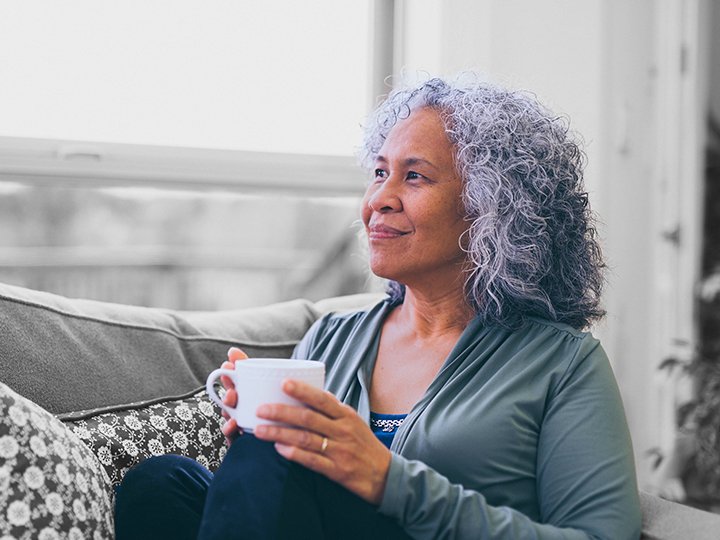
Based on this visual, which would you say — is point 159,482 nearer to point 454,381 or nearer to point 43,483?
point 43,483

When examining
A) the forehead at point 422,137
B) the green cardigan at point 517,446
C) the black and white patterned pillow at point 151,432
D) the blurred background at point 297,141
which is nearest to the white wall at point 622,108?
the blurred background at point 297,141

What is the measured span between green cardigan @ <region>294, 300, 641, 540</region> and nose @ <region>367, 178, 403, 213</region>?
261 mm

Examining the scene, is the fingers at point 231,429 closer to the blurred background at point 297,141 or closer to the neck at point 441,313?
the neck at point 441,313

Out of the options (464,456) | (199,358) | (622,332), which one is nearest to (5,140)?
(199,358)

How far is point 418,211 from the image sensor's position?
47.8 inches

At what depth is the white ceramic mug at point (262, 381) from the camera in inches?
31.3

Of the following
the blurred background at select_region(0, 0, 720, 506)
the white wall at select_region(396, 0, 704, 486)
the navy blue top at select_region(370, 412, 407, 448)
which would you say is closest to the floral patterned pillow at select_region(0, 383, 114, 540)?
the navy blue top at select_region(370, 412, 407, 448)

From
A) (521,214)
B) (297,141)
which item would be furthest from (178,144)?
(521,214)

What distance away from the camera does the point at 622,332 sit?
2.55 meters

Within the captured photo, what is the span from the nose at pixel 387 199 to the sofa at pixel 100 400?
0.47 meters

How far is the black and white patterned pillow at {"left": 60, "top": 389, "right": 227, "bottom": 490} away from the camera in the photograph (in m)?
1.09

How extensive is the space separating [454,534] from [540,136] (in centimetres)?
72

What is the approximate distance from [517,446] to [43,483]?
26.2 inches

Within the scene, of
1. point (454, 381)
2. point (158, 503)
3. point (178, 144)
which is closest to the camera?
point (158, 503)
